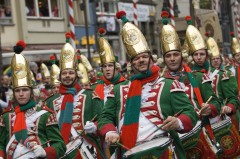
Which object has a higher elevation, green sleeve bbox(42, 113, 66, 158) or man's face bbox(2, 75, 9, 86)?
man's face bbox(2, 75, 9, 86)

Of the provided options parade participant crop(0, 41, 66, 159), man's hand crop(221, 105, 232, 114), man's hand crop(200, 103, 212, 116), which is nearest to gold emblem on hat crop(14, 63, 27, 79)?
parade participant crop(0, 41, 66, 159)

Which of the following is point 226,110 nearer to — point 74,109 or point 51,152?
point 74,109

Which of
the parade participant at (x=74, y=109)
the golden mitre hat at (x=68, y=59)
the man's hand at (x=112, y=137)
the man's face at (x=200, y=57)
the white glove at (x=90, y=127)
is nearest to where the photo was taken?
the man's hand at (x=112, y=137)

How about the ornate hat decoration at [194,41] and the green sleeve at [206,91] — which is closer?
the green sleeve at [206,91]

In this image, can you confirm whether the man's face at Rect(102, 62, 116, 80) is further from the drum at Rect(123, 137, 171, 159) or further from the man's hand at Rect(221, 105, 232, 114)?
the drum at Rect(123, 137, 171, 159)

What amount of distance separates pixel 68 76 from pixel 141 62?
2.73m

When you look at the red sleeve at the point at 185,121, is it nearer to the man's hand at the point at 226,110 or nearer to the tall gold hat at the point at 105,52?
the man's hand at the point at 226,110

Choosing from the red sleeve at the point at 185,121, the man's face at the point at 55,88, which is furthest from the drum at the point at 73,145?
the man's face at the point at 55,88

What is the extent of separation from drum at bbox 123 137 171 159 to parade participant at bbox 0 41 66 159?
0.85 m

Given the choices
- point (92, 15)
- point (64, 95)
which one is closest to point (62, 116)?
point (64, 95)

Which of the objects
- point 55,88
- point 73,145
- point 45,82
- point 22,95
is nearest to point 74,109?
point 73,145

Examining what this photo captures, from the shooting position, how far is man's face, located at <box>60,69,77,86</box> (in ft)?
27.1

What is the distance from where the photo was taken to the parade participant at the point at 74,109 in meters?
7.79

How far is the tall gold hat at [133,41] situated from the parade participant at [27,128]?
999mm
